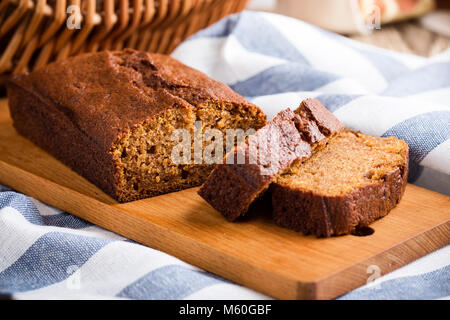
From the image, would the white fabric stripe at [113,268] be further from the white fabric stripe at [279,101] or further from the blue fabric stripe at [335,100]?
the blue fabric stripe at [335,100]

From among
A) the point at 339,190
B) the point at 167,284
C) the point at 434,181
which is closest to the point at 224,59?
the point at 434,181

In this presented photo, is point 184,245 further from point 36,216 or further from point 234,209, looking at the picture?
point 36,216

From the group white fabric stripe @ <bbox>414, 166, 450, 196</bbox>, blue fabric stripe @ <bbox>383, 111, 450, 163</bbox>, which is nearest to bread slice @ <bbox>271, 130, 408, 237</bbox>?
blue fabric stripe @ <bbox>383, 111, 450, 163</bbox>

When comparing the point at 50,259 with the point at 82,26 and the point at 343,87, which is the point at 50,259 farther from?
the point at 343,87

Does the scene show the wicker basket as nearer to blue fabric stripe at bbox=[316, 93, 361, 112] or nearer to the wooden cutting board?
the wooden cutting board

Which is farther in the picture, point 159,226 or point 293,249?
point 159,226

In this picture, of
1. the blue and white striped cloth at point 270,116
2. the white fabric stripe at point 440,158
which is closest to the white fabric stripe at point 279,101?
the blue and white striped cloth at point 270,116

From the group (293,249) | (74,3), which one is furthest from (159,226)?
(74,3)
